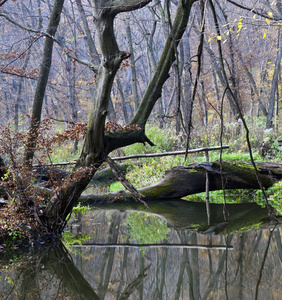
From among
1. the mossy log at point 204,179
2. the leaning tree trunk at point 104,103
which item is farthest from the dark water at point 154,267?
the mossy log at point 204,179

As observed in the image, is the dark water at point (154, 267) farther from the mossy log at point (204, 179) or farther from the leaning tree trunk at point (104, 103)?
the mossy log at point (204, 179)

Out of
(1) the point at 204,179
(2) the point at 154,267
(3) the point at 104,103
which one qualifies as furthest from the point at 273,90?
(2) the point at 154,267

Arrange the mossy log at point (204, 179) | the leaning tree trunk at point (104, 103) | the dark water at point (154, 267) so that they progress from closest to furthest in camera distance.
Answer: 1. the dark water at point (154, 267)
2. the leaning tree trunk at point (104, 103)
3. the mossy log at point (204, 179)

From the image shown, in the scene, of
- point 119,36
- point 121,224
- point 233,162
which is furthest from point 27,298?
point 119,36

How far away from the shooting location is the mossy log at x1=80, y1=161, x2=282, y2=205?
780 cm

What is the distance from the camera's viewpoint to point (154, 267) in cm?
387

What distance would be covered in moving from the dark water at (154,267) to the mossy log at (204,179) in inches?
96.0

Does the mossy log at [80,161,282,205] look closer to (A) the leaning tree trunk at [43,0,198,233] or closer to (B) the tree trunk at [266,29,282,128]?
(A) the leaning tree trunk at [43,0,198,233]

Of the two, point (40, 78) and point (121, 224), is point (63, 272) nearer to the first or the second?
point (121, 224)

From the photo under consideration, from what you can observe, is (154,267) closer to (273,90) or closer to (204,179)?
(204,179)

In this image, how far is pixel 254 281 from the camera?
3.24 meters

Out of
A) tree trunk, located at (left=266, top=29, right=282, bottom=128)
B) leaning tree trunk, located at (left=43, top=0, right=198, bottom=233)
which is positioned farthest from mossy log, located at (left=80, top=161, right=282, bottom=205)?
tree trunk, located at (left=266, top=29, right=282, bottom=128)

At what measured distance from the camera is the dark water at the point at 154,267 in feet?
10.6

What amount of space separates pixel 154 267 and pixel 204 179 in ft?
14.8
